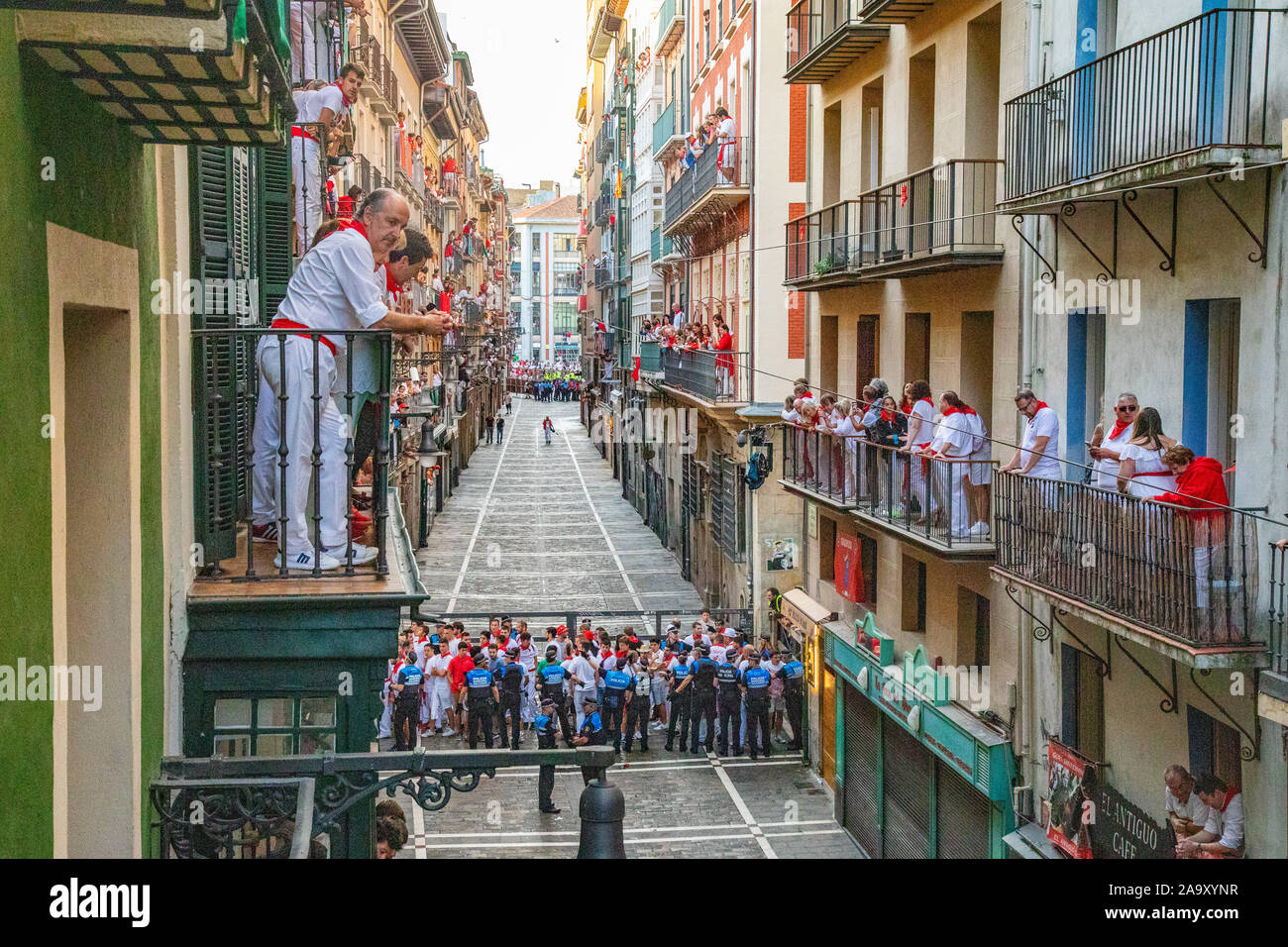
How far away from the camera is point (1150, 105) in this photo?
12195mm

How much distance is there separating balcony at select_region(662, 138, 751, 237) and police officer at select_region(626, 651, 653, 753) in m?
11.4

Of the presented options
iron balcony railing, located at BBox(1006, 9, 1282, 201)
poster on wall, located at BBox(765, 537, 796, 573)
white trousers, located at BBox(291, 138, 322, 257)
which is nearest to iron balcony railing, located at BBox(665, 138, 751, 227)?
poster on wall, located at BBox(765, 537, 796, 573)

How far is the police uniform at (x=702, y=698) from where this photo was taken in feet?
80.0

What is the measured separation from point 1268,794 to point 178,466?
800 cm

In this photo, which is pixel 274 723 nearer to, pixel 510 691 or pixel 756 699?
pixel 510 691

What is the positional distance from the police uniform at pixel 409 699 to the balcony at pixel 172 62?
692 inches

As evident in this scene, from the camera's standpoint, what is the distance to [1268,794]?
10867mm

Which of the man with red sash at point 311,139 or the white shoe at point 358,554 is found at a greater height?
the man with red sash at point 311,139

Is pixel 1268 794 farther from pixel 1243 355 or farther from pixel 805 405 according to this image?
pixel 805 405

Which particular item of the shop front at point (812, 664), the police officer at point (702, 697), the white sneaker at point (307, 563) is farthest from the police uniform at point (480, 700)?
the white sneaker at point (307, 563)

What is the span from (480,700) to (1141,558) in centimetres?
1422

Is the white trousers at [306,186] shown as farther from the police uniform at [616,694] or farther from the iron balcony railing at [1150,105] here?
the police uniform at [616,694]

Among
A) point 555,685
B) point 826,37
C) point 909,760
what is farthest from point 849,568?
point 826,37

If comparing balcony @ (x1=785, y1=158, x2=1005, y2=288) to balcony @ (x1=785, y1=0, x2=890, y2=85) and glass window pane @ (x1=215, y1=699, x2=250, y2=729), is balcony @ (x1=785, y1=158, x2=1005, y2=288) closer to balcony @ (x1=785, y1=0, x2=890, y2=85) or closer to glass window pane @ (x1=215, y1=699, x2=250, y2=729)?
balcony @ (x1=785, y1=0, x2=890, y2=85)
